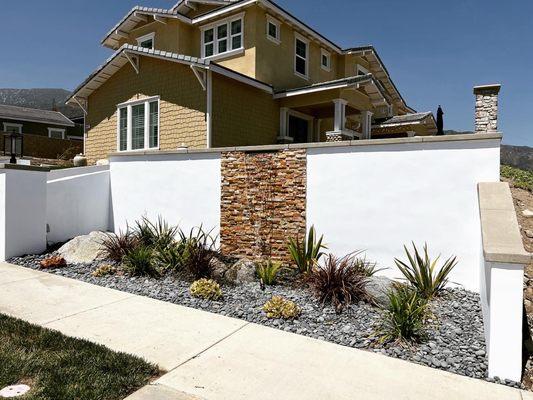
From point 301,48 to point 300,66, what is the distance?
863 millimetres

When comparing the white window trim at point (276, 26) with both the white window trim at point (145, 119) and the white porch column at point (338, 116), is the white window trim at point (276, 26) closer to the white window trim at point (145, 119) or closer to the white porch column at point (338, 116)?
the white porch column at point (338, 116)

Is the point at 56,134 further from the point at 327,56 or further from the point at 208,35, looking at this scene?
the point at 327,56

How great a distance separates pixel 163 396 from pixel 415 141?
5860 mm

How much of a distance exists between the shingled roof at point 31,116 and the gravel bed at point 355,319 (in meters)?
28.9

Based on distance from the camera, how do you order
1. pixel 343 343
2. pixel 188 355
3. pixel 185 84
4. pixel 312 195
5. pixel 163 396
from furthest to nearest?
pixel 185 84, pixel 312 195, pixel 343 343, pixel 188 355, pixel 163 396

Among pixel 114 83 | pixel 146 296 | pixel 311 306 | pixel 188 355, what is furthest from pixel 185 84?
pixel 188 355

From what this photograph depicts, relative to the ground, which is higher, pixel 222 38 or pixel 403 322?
→ pixel 222 38

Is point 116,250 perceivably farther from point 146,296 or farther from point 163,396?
point 163,396

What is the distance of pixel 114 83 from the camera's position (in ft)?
52.2

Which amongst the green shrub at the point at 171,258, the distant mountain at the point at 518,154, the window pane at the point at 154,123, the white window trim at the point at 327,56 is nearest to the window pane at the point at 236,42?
the window pane at the point at 154,123

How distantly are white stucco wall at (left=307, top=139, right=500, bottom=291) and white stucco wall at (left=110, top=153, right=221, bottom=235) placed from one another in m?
2.66

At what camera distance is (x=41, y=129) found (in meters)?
32.2

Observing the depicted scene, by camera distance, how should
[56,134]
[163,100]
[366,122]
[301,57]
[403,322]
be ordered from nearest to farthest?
[403,322]
[163,100]
[366,122]
[301,57]
[56,134]

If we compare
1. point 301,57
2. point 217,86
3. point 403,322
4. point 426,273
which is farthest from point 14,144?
point 403,322
